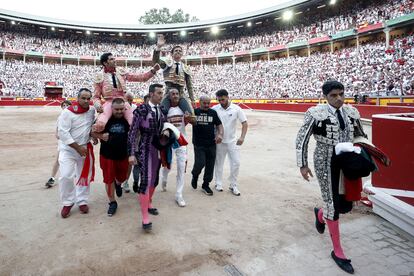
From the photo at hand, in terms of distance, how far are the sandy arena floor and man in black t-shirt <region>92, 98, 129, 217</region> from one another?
466 millimetres

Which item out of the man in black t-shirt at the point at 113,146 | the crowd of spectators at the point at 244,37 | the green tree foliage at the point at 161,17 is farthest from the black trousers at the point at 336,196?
the green tree foliage at the point at 161,17

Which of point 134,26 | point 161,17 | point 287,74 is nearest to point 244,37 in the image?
point 287,74

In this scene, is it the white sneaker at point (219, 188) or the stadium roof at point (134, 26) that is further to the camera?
the stadium roof at point (134, 26)

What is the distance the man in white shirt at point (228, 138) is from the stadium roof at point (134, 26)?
3384 centimetres

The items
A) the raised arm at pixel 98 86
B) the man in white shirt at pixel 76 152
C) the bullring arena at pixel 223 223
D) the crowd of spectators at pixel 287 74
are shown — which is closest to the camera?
the bullring arena at pixel 223 223

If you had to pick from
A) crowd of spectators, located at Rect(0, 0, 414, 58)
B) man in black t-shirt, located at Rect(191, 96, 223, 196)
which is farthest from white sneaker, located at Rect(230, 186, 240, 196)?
crowd of spectators, located at Rect(0, 0, 414, 58)

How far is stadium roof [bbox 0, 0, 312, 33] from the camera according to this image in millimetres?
36094

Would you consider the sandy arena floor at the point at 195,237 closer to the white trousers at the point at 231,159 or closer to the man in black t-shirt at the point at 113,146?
the white trousers at the point at 231,159

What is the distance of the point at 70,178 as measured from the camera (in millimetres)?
3305

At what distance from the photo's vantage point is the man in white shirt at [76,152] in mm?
3238

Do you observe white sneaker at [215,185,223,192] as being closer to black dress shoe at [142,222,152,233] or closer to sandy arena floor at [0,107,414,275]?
sandy arena floor at [0,107,414,275]

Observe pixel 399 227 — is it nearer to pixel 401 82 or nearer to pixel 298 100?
pixel 401 82

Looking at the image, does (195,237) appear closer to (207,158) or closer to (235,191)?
(235,191)

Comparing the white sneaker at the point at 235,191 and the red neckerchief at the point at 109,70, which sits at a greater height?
the red neckerchief at the point at 109,70
